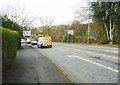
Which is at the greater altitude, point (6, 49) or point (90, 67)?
point (6, 49)

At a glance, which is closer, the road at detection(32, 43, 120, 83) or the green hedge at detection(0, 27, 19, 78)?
the green hedge at detection(0, 27, 19, 78)

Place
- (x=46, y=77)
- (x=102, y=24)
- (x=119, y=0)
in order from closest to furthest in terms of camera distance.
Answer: (x=46, y=77)
(x=119, y=0)
(x=102, y=24)

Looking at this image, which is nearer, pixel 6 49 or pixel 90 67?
pixel 6 49

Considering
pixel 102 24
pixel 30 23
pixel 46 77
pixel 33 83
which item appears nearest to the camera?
pixel 33 83

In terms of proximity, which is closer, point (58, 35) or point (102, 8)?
point (102, 8)

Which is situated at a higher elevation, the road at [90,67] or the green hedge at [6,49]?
the green hedge at [6,49]

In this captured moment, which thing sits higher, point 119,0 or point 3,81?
point 119,0

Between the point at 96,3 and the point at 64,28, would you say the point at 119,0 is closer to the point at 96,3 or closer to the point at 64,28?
the point at 96,3

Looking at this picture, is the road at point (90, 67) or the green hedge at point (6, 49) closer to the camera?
the green hedge at point (6, 49)

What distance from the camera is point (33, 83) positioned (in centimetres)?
969

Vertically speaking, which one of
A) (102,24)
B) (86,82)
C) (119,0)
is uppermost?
(119,0)

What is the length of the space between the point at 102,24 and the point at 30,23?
2398 cm

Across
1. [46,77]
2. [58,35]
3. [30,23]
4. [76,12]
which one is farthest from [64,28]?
[46,77]

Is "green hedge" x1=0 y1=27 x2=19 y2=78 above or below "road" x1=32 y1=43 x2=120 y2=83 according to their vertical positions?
above
